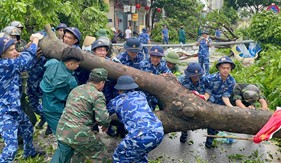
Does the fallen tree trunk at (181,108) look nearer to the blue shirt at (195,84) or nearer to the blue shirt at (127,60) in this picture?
the blue shirt at (195,84)

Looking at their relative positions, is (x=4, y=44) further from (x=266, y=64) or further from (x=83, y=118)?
(x=266, y=64)

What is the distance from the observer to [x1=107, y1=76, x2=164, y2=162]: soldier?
3.67m

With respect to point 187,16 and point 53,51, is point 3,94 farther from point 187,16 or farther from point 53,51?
point 187,16

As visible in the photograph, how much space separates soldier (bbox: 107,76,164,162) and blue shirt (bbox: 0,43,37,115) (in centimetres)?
114

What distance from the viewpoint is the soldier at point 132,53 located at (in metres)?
5.05

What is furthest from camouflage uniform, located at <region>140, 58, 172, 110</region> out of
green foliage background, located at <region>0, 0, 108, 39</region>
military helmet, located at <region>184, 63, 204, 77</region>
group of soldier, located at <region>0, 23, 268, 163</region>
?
green foliage background, located at <region>0, 0, 108, 39</region>

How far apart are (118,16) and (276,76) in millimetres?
21579

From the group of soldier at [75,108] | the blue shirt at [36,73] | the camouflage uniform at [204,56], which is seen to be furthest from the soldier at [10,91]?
the camouflage uniform at [204,56]

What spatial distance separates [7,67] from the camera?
12.7 feet

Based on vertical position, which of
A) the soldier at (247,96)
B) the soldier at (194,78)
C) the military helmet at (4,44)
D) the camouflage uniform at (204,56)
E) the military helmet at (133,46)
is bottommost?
the camouflage uniform at (204,56)

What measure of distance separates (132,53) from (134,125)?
1.66m

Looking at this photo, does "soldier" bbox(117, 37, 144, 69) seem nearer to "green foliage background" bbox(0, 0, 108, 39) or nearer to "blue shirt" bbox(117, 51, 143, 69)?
"blue shirt" bbox(117, 51, 143, 69)

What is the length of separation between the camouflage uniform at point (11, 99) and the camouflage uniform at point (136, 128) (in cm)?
116

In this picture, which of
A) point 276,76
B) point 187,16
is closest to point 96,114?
point 276,76
